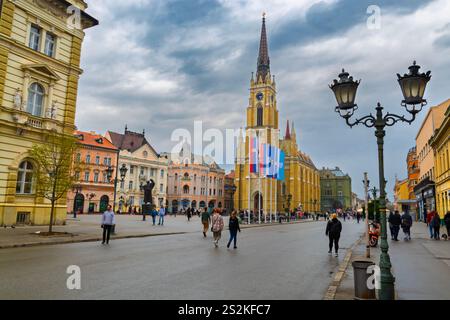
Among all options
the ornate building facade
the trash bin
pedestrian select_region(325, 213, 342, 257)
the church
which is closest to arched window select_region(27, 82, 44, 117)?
pedestrian select_region(325, 213, 342, 257)

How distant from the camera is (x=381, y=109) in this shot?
8219 millimetres

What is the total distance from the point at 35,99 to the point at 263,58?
291 feet

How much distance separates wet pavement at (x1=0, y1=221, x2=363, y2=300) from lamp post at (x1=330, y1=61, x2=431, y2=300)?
1.36 meters

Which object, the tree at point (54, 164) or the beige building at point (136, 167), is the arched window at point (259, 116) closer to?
the beige building at point (136, 167)

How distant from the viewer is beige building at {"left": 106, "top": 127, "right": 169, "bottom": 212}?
7500cm

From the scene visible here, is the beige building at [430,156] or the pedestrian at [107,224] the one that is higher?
the beige building at [430,156]

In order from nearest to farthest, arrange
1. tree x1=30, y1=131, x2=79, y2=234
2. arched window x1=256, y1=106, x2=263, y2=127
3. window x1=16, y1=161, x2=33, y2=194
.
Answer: tree x1=30, y1=131, x2=79, y2=234 < window x1=16, y1=161, x2=33, y2=194 < arched window x1=256, y1=106, x2=263, y2=127

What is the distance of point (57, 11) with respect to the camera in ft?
78.5

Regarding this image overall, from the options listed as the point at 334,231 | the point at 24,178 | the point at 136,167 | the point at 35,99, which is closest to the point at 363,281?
the point at 334,231

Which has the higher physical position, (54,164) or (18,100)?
(18,100)

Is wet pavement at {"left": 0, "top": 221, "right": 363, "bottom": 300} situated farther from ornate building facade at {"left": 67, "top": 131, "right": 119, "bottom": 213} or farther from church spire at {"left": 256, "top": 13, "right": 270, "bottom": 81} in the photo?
church spire at {"left": 256, "top": 13, "right": 270, "bottom": 81}

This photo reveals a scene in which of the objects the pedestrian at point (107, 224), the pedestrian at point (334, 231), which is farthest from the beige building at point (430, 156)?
the pedestrian at point (107, 224)

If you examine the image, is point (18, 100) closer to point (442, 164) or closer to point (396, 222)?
point (396, 222)

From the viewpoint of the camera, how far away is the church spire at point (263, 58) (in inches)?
4038
